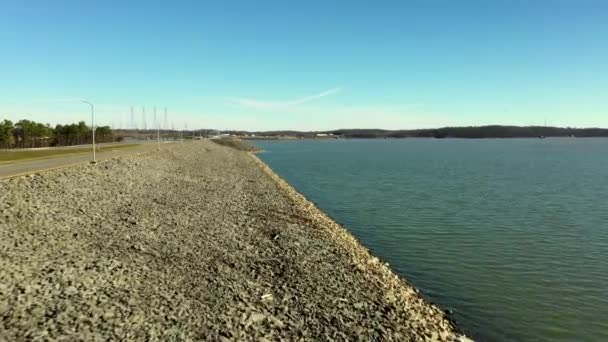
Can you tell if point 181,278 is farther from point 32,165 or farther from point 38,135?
point 38,135

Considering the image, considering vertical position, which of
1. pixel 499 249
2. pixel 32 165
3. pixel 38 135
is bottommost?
pixel 499 249

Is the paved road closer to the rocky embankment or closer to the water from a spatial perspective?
the rocky embankment

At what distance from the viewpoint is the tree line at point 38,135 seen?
83463mm

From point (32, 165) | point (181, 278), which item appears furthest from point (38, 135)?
point (181, 278)

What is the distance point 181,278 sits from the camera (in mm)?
15672

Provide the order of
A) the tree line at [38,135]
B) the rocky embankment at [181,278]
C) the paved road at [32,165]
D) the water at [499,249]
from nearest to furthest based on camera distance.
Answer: the rocky embankment at [181,278]
the water at [499,249]
the paved road at [32,165]
the tree line at [38,135]

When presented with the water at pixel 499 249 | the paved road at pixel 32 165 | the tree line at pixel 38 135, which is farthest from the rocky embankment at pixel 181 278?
the tree line at pixel 38 135

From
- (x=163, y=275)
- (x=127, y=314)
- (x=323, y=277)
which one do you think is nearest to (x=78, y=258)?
(x=163, y=275)

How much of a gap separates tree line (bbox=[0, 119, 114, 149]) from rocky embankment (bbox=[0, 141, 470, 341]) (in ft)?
224

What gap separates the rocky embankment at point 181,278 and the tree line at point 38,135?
68.4m

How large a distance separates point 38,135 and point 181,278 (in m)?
105

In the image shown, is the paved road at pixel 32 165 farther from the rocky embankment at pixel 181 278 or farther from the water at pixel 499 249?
the water at pixel 499 249

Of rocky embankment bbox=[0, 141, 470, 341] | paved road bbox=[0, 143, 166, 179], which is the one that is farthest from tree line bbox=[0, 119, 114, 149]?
rocky embankment bbox=[0, 141, 470, 341]

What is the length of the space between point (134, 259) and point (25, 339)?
22.7 feet
